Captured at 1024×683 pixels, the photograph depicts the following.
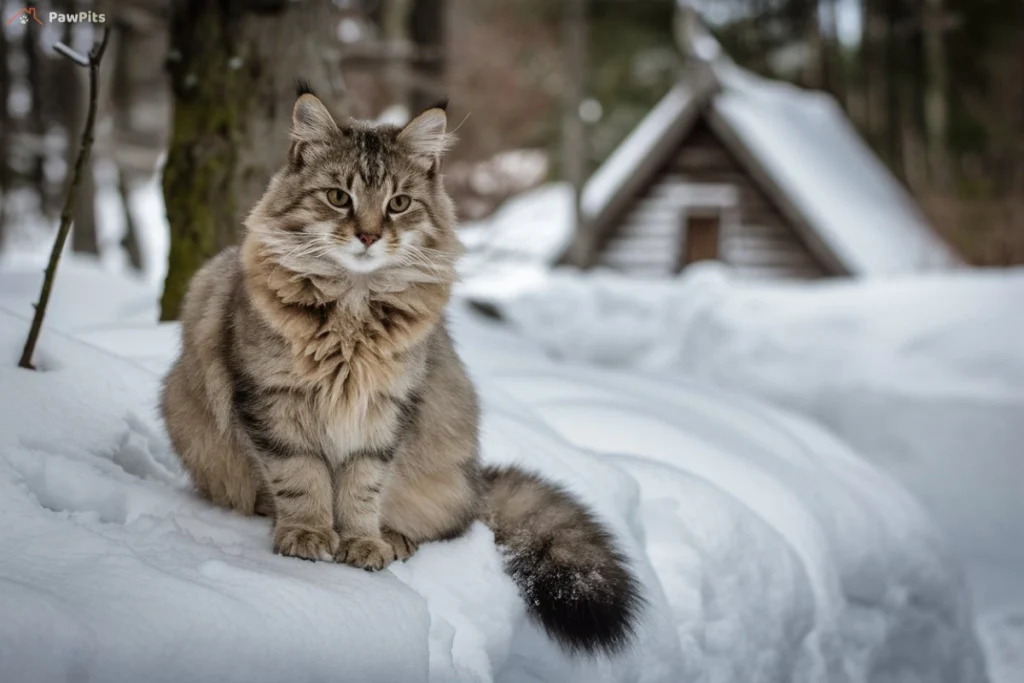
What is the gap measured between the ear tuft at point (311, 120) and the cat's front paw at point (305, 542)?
1055mm

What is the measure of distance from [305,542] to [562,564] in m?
0.71

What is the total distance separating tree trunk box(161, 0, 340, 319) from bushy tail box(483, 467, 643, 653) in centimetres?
214

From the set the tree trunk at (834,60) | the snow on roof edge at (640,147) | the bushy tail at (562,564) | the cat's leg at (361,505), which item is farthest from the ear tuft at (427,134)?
the tree trunk at (834,60)

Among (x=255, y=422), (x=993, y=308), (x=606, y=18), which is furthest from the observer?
(x=606, y=18)

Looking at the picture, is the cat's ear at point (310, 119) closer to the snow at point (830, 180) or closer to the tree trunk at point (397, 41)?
the tree trunk at point (397, 41)

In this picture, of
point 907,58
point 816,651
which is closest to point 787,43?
point 907,58

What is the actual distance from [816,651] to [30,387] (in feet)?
8.98

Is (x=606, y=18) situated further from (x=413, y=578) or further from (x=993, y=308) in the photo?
(x=413, y=578)

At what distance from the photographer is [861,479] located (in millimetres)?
4824

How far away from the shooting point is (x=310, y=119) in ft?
9.08

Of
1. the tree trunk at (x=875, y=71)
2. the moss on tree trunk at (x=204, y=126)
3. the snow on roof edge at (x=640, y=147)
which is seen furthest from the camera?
the tree trunk at (x=875, y=71)

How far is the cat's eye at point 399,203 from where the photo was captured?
277cm

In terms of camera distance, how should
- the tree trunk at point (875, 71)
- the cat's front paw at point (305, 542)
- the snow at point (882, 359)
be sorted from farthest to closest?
the tree trunk at point (875, 71) → the snow at point (882, 359) → the cat's front paw at point (305, 542)

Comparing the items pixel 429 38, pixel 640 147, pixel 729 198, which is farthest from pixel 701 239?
pixel 429 38
